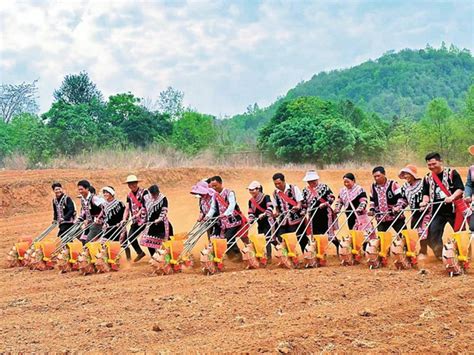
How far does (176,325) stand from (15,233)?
11.2 m

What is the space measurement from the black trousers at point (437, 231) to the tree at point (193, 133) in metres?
23.0

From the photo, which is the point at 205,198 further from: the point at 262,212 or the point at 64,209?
the point at 64,209

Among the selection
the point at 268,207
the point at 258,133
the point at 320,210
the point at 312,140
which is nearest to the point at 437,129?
the point at 312,140

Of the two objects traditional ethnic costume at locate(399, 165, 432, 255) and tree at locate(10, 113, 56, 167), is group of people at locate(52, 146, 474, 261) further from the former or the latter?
tree at locate(10, 113, 56, 167)

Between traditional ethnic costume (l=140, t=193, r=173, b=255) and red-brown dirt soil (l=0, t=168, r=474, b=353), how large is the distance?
55 centimetres

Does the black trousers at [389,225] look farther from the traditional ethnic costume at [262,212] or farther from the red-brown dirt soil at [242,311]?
the traditional ethnic costume at [262,212]

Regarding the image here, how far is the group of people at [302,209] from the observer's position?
882cm

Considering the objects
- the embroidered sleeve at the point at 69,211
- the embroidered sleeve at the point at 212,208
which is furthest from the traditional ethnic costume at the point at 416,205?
the embroidered sleeve at the point at 69,211

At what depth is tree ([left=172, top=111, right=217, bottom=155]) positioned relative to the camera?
107 feet

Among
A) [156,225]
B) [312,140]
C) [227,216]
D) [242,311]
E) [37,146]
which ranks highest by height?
[37,146]

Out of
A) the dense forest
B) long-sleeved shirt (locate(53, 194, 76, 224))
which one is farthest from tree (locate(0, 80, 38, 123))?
long-sleeved shirt (locate(53, 194, 76, 224))

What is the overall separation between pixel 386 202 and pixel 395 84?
66.2 m

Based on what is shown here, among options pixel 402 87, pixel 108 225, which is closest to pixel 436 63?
pixel 402 87

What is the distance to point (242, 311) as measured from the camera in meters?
6.76
